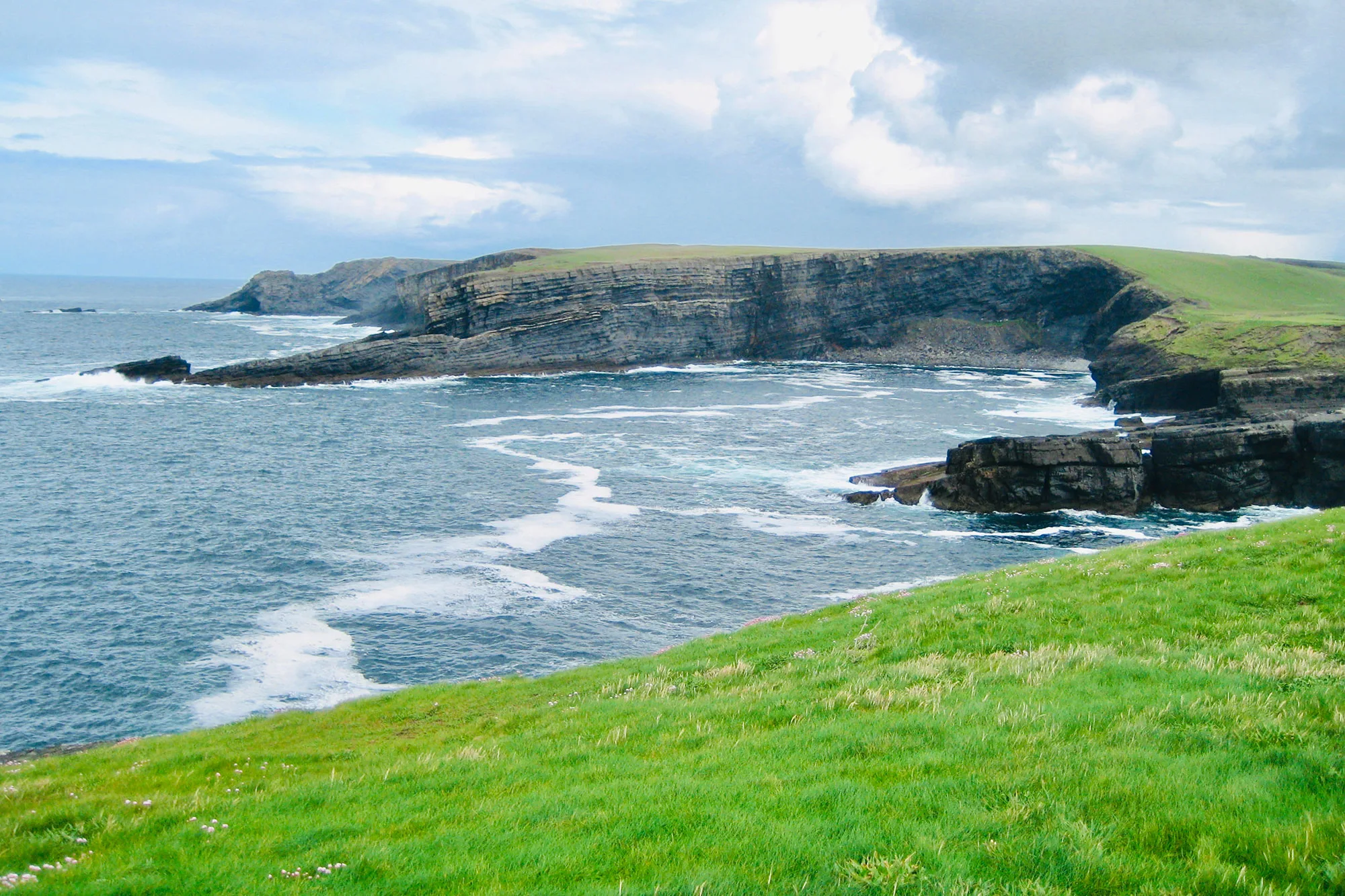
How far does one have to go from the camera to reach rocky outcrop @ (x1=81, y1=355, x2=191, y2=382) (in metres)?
99.2

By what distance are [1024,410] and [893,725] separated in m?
82.5

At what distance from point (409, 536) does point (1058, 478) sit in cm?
3324

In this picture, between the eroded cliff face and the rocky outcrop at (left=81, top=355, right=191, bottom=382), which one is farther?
the eroded cliff face

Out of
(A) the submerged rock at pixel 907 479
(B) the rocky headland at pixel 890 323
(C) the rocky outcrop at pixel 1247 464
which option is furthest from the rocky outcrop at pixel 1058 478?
(B) the rocky headland at pixel 890 323

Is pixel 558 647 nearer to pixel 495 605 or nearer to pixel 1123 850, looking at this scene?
pixel 495 605

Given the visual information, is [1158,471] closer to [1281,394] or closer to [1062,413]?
[1281,394]

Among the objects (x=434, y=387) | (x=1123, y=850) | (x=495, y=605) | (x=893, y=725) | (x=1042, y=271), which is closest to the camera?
(x=1123, y=850)

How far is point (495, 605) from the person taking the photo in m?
35.4

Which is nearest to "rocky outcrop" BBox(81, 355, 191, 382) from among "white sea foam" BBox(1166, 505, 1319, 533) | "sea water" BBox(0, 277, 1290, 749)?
"sea water" BBox(0, 277, 1290, 749)

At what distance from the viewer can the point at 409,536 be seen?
44.4 metres

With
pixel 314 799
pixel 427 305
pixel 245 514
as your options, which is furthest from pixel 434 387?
pixel 314 799

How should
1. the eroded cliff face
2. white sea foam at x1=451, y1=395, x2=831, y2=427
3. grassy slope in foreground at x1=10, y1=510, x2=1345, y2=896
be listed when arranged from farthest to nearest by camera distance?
the eroded cliff face
white sea foam at x1=451, y1=395, x2=831, y2=427
grassy slope in foreground at x1=10, y1=510, x2=1345, y2=896

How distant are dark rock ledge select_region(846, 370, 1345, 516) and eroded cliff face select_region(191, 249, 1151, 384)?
250ft

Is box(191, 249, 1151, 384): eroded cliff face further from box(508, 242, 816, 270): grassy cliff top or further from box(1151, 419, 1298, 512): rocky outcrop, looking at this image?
box(1151, 419, 1298, 512): rocky outcrop
